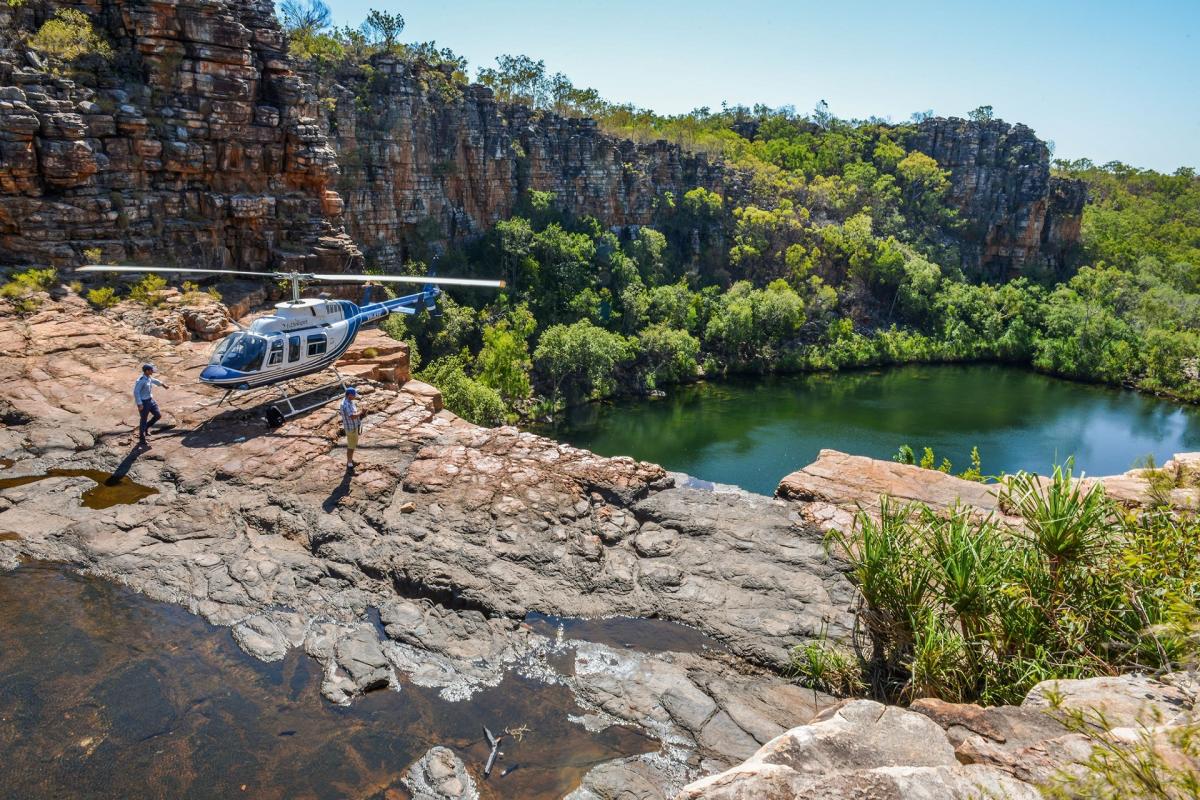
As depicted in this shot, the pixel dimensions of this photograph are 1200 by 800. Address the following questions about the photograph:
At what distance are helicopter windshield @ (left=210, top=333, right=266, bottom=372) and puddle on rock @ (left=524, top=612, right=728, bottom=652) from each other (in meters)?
6.60

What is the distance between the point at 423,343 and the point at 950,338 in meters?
39.3

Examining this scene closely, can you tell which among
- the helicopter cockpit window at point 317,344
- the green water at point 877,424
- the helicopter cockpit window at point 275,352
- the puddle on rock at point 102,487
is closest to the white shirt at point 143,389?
the puddle on rock at point 102,487

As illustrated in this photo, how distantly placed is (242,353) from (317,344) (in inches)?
52.2

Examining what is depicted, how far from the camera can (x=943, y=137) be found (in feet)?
213

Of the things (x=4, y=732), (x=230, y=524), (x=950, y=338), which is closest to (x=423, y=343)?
(x=230, y=524)

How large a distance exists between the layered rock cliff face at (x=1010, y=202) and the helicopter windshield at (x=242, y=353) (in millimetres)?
63381

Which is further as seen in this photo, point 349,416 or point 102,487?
point 349,416

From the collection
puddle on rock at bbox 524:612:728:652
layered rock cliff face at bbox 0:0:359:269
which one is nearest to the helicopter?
puddle on rock at bbox 524:612:728:652

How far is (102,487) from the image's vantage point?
1009 cm

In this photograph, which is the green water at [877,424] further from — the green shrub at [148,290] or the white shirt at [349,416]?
the white shirt at [349,416]

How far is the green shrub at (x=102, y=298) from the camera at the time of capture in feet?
51.8

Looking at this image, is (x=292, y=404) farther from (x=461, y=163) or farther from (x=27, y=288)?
(x=461, y=163)

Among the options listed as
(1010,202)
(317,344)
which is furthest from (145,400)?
(1010,202)

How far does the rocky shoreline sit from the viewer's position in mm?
6992
